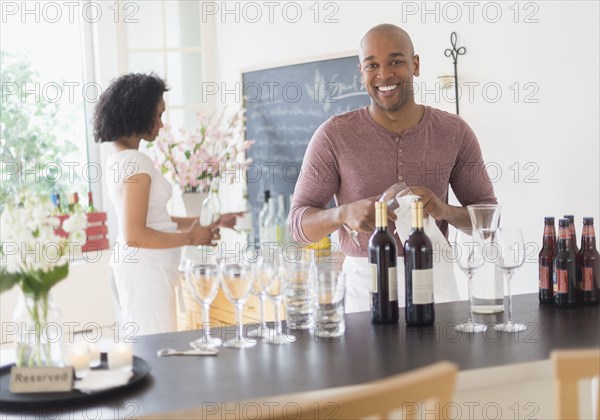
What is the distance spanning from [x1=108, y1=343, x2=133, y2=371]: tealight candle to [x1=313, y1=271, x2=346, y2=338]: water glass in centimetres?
44

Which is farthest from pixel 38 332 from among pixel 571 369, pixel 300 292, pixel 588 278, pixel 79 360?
pixel 588 278

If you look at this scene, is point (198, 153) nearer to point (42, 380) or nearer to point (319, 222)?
point (319, 222)

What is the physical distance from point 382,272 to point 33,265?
29.8 inches

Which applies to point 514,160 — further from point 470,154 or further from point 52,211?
point 52,211

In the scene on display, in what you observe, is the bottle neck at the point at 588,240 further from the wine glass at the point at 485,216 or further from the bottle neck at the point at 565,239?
the wine glass at the point at 485,216

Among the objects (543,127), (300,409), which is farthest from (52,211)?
(543,127)

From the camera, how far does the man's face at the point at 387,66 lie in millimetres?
2564

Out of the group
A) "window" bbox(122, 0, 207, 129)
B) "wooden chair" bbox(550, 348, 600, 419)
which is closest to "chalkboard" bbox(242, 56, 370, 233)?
"window" bbox(122, 0, 207, 129)

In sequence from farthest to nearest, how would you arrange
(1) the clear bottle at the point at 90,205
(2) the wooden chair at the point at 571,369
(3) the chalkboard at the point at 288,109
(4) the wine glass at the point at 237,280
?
(1) the clear bottle at the point at 90,205 → (3) the chalkboard at the point at 288,109 → (4) the wine glass at the point at 237,280 → (2) the wooden chair at the point at 571,369

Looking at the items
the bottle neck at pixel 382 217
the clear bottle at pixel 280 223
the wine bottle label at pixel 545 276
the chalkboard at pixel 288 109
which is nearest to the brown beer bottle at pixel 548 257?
the wine bottle label at pixel 545 276

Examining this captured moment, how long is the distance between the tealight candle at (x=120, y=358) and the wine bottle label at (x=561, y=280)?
1.07 metres

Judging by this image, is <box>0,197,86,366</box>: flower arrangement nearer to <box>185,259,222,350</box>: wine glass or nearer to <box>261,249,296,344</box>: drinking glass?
<box>185,259,222,350</box>: wine glass

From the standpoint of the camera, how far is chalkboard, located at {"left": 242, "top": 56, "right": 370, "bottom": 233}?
13.6 ft

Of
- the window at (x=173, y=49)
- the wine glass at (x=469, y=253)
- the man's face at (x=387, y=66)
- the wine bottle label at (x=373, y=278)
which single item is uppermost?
the window at (x=173, y=49)
